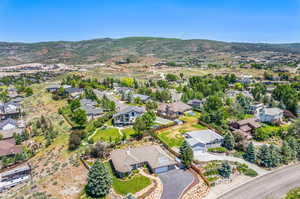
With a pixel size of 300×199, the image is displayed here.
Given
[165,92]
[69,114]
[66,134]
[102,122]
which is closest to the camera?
[66,134]

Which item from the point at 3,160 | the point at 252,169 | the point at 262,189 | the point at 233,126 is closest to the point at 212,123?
the point at 233,126

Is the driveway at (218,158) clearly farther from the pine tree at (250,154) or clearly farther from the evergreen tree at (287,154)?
the evergreen tree at (287,154)

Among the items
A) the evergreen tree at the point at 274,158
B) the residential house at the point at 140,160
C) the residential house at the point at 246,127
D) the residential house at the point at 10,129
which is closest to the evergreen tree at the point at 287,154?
the evergreen tree at the point at 274,158

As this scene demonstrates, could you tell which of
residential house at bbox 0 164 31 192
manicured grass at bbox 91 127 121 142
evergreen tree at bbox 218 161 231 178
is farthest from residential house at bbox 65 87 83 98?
evergreen tree at bbox 218 161 231 178

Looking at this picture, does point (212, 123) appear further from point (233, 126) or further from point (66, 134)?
point (66, 134)

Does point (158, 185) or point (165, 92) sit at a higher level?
point (165, 92)

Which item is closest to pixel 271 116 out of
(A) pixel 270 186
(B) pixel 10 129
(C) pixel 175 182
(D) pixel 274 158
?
(D) pixel 274 158
